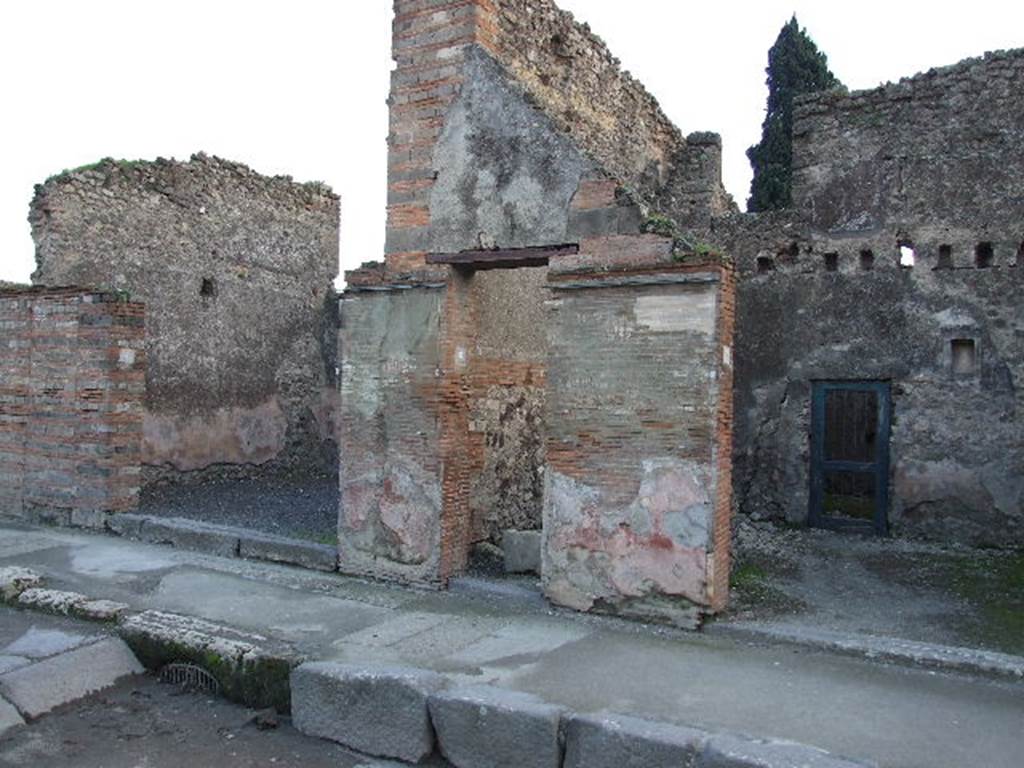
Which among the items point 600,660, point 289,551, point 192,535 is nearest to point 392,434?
point 289,551

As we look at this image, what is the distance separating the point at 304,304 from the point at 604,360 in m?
8.79

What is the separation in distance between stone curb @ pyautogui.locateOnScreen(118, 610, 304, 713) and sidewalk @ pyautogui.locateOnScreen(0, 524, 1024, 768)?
18 cm

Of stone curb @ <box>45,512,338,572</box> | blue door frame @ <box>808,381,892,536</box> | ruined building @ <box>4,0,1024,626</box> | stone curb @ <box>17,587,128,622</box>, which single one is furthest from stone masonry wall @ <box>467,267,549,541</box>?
blue door frame @ <box>808,381,892,536</box>

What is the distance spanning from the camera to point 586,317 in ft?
20.9

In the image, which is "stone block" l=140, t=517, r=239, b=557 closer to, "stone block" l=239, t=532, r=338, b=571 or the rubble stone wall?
"stone block" l=239, t=532, r=338, b=571

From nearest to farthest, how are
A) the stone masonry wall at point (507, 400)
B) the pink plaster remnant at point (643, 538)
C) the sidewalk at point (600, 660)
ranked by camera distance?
the sidewalk at point (600, 660)
the pink plaster remnant at point (643, 538)
the stone masonry wall at point (507, 400)

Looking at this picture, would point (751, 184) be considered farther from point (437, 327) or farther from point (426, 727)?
point (426, 727)

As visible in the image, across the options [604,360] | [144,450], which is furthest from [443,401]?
[144,450]

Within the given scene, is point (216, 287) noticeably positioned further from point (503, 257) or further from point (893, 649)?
point (893, 649)

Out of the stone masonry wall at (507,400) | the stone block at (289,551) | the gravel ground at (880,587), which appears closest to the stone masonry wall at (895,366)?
the gravel ground at (880,587)

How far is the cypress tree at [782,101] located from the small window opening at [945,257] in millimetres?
7739

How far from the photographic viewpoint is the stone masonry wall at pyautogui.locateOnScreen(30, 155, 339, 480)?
11.1 metres

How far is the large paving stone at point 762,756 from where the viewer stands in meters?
3.78

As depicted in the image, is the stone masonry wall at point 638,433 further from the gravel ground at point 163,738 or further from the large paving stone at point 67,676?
the large paving stone at point 67,676
